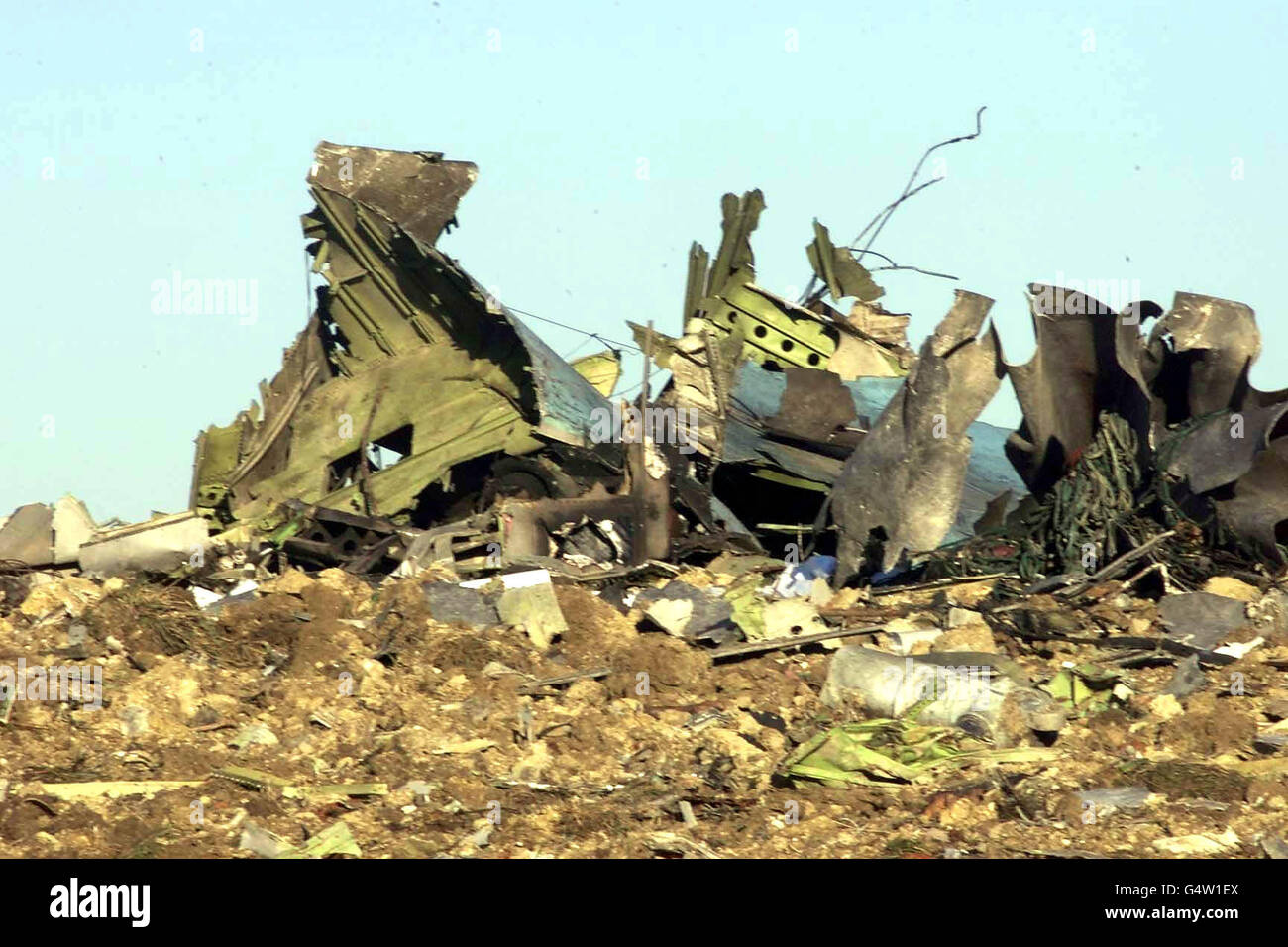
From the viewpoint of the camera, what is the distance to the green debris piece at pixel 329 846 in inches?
286

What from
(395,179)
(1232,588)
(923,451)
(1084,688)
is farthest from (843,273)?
(1084,688)

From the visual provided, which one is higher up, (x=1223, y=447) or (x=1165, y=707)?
(x=1223, y=447)

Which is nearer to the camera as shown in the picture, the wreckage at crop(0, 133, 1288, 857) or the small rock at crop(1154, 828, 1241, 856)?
the small rock at crop(1154, 828, 1241, 856)

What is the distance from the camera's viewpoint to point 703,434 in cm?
1541

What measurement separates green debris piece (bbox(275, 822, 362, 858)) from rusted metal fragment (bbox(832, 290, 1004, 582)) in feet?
22.4

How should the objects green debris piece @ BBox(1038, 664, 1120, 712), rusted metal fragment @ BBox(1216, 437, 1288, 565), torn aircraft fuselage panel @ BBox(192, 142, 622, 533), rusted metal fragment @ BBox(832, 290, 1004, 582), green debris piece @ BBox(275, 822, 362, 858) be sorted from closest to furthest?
→ green debris piece @ BBox(275, 822, 362, 858), green debris piece @ BBox(1038, 664, 1120, 712), rusted metal fragment @ BBox(1216, 437, 1288, 565), rusted metal fragment @ BBox(832, 290, 1004, 582), torn aircraft fuselage panel @ BBox(192, 142, 622, 533)

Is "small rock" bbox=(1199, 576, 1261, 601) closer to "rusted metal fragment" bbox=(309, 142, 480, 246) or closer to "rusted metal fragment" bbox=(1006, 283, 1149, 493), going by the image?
"rusted metal fragment" bbox=(1006, 283, 1149, 493)

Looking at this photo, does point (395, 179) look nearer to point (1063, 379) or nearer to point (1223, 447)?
point (1063, 379)

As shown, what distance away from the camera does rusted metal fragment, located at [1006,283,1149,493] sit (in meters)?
13.4

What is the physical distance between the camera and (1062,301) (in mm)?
13414

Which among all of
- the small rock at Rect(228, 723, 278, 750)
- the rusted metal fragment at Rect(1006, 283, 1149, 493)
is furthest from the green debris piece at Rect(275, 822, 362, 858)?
the rusted metal fragment at Rect(1006, 283, 1149, 493)

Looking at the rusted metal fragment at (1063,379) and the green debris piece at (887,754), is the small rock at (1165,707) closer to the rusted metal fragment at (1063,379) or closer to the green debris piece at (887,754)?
the green debris piece at (887,754)

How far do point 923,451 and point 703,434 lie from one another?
2690 millimetres

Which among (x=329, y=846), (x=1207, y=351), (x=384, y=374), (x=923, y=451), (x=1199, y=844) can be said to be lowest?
(x=329, y=846)
